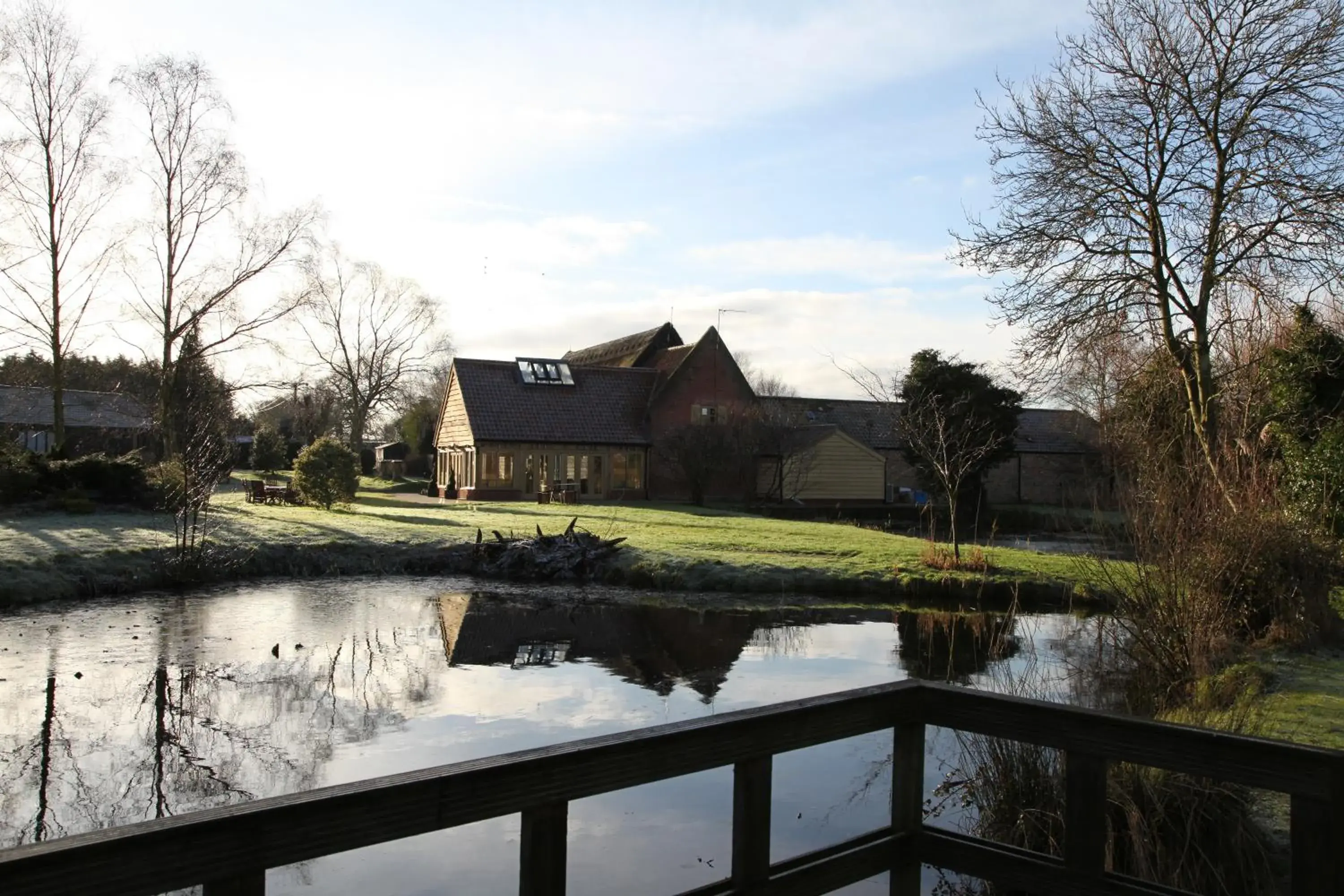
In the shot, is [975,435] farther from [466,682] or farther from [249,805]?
Result: [249,805]

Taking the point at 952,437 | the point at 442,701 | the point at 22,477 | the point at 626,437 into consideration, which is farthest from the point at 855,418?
the point at 442,701

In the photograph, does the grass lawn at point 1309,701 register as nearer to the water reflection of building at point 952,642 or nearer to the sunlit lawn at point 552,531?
the water reflection of building at point 952,642

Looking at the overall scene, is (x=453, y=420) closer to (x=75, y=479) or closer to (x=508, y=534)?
(x=75, y=479)

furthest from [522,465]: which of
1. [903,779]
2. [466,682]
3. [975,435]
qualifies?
[903,779]

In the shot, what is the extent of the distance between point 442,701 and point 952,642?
24.9ft

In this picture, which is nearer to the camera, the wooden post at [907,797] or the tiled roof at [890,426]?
the wooden post at [907,797]

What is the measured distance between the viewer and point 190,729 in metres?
9.89

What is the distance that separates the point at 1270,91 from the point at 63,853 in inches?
691

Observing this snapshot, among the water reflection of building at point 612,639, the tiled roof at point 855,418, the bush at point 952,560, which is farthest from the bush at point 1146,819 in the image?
the tiled roof at point 855,418

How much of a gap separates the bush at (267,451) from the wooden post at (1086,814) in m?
57.4

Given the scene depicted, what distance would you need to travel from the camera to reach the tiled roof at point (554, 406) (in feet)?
137

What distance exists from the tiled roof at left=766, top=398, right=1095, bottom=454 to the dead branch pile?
2463 centimetres

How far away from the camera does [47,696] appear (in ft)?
36.0

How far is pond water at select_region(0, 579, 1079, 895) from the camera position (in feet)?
24.1
